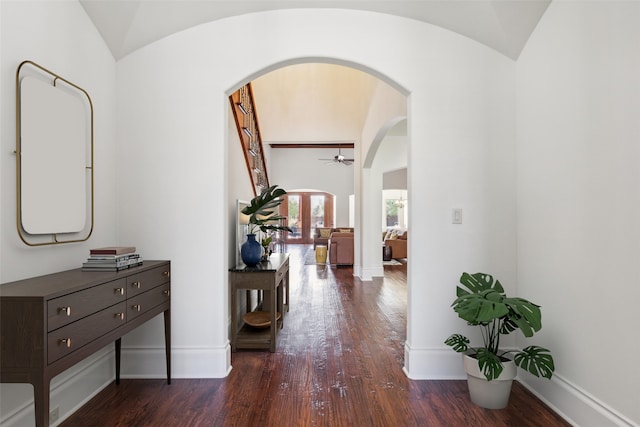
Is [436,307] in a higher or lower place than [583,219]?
lower

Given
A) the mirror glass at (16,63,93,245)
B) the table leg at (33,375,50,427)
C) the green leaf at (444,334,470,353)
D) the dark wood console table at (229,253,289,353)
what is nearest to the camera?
the table leg at (33,375,50,427)

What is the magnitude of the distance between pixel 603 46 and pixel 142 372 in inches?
145

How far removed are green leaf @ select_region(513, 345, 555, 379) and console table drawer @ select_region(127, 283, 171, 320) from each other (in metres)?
2.37

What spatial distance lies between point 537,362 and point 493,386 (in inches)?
12.3

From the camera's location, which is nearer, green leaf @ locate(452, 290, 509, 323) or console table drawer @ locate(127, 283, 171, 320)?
green leaf @ locate(452, 290, 509, 323)

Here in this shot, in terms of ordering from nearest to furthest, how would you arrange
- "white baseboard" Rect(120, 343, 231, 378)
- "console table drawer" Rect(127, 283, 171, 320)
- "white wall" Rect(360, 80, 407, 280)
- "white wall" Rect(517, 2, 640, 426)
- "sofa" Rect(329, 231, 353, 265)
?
"white wall" Rect(517, 2, 640, 426) < "console table drawer" Rect(127, 283, 171, 320) < "white baseboard" Rect(120, 343, 231, 378) < "white wall" Rect(360, 80, 407, 280) < "sofa" Rect(329, 231, 353, 265)

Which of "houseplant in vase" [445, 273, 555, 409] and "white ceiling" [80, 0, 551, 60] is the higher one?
"white ceiling" [80, 0, 551, 60]

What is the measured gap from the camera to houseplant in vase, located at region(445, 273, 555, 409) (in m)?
2.08

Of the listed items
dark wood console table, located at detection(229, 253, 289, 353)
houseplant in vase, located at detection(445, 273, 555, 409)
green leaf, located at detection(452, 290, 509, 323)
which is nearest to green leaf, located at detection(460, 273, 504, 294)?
houseplant in vase, located at detection(445, 273, 555, 409)

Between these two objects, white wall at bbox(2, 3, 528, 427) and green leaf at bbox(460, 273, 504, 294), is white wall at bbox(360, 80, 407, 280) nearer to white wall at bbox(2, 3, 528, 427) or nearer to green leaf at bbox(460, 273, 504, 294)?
white wall at bbox(2, 3, 528, 427)

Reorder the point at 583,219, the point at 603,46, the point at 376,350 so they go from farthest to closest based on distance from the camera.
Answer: the point at 376,350, the point at 583,219, the point at 603,46

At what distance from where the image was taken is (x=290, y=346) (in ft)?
11.2

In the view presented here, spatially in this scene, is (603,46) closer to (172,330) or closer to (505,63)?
(505,63)

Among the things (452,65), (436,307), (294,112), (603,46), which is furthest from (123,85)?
(294,112)
